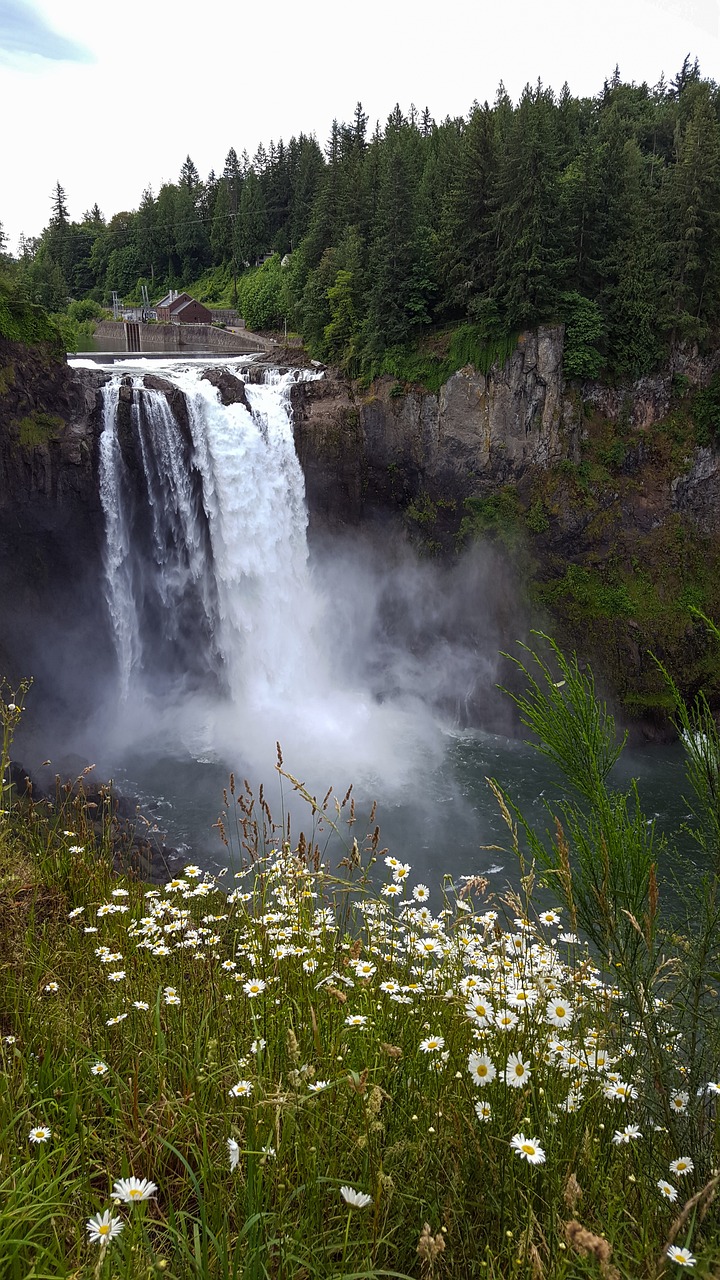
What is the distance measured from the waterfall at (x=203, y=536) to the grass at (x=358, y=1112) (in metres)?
17.9

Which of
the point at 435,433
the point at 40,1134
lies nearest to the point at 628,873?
the point at 40,1134

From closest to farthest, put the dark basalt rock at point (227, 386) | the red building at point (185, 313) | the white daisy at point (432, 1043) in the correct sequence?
the white daisy at point (432, 1043), the dark basalt rock at point (227, 386), the red building at point (185, 313)

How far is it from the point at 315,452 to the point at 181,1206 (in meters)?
21.6

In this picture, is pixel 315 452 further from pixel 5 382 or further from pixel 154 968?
pixel 154 968

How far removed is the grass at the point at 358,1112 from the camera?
1.79 metres

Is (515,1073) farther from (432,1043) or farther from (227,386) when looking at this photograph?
(227,386)

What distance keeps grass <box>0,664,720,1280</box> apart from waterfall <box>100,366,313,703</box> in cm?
1791

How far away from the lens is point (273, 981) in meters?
2.99

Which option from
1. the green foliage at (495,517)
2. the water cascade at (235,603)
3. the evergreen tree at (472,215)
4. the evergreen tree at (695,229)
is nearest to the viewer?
the water cascade at (235,603)

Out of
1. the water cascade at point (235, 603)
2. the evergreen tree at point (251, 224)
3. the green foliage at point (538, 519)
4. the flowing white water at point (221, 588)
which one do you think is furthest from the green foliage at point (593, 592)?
the evergreen tree at point (251, 224)

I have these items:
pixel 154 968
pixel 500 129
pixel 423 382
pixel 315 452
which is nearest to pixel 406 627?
pixel 315 452

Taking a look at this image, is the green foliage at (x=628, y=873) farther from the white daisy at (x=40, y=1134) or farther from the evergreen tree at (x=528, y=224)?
the evergreen tree at (x=528, y=224)

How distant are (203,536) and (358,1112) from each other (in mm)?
19458

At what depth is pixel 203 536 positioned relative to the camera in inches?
813
